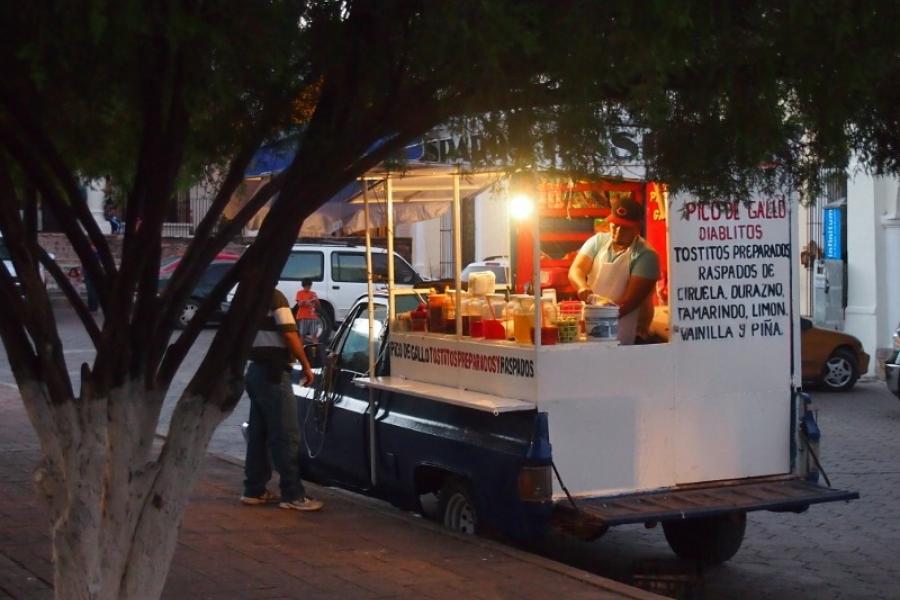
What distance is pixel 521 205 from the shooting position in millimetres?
8586

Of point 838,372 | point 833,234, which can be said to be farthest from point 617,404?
point 833,234

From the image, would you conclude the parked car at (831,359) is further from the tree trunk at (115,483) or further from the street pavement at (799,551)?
the tree trunk at (115,483)

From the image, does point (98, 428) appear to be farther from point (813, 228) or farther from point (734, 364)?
point (813, 228)

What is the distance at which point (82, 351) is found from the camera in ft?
77.2

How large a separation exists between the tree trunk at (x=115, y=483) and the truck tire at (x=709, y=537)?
4.20 meters

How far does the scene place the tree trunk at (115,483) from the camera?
5.16 metres

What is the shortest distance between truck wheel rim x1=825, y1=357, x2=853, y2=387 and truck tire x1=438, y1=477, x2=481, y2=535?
36.6 feet

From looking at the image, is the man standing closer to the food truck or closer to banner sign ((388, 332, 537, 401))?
the food truck

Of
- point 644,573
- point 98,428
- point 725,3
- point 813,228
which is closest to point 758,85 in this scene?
point 725,3

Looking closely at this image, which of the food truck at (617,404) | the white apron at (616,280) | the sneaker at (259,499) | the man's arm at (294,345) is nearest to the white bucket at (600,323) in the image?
the food truck at (617,404)

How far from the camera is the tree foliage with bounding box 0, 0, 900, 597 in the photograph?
5.05 meters

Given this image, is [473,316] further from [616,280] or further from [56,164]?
[56,164]

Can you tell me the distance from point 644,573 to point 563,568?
1.59 ft

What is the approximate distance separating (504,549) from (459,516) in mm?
616
